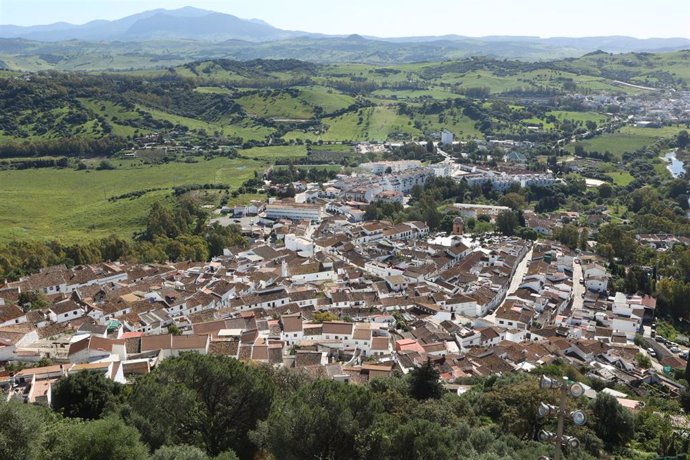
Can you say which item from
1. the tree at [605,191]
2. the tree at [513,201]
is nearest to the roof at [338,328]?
the tree at [513,201]

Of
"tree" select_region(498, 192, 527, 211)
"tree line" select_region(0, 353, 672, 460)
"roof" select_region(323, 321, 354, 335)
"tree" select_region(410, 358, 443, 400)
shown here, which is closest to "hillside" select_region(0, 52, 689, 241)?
"tree" select_region(498, 192, 527, 211)

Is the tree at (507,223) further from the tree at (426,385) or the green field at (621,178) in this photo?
the tree at (426,385)

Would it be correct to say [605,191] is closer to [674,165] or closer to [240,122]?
[674,165]

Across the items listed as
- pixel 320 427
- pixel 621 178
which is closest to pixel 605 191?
pixel 621 178

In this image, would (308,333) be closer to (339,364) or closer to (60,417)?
(339,364)

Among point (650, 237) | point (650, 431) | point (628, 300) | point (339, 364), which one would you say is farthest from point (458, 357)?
point (650, 237)

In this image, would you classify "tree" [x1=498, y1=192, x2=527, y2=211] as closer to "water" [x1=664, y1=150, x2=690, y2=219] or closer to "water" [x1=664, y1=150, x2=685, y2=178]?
"water" [x1=664, y1=150, x2=690, y2=219]
